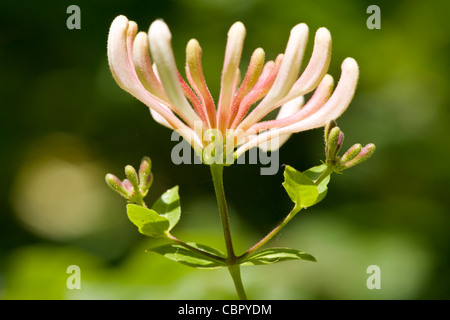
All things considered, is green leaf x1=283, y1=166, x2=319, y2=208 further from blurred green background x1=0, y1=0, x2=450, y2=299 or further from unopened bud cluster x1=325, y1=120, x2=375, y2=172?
blurred green background x1=0, y1=0, x2=450, y2=299

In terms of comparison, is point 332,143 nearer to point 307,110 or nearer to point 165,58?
point 307,110

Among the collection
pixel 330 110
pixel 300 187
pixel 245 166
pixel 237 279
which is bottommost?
pixel 237 279

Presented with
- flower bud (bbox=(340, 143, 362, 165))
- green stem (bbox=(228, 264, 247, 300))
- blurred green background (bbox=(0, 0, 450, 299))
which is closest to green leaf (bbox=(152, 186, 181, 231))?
green stem (bbox=(228, 264, 247, 300))

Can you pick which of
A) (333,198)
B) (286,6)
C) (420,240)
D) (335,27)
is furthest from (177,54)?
(420,240)

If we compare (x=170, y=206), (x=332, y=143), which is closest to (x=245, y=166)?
(x=170, y=206)
